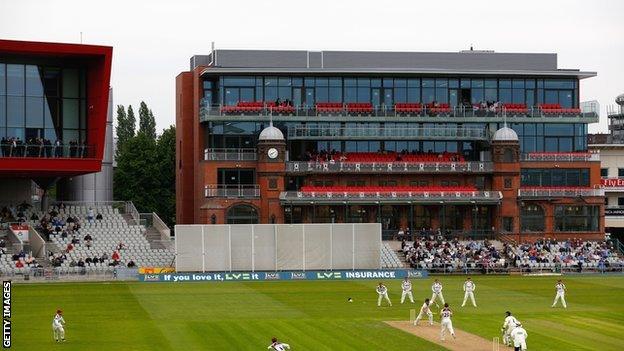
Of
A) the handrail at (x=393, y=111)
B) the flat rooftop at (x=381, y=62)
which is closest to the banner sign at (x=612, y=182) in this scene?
the handrail at (x=393, y=111)

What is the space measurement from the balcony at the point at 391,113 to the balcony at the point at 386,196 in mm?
5966

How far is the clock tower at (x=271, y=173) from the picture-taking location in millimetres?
92250

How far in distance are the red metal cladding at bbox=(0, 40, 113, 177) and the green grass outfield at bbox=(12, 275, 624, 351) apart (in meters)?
11.4

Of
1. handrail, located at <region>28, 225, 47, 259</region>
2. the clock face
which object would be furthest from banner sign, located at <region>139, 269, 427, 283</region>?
the clock face

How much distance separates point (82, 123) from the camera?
3314 inches

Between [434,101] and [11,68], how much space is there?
35.2m

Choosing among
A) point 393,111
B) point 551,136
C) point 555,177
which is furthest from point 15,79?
point 555,177

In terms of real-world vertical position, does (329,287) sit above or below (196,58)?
below

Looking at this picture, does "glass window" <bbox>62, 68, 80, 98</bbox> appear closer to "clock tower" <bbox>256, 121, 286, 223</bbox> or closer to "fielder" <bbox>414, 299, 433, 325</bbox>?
"clock tower" <bbox>256, 121, 286, 223</bbox>

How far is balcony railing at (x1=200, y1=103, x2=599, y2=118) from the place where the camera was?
94.4 m

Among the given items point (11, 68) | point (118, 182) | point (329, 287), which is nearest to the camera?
point (329, 287)

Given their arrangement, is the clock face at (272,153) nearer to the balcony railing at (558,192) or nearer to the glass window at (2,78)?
the balcony railing at (558,192)

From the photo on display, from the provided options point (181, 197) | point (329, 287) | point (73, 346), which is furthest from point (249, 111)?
point (73, 346)

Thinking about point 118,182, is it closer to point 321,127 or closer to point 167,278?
point 321,127
